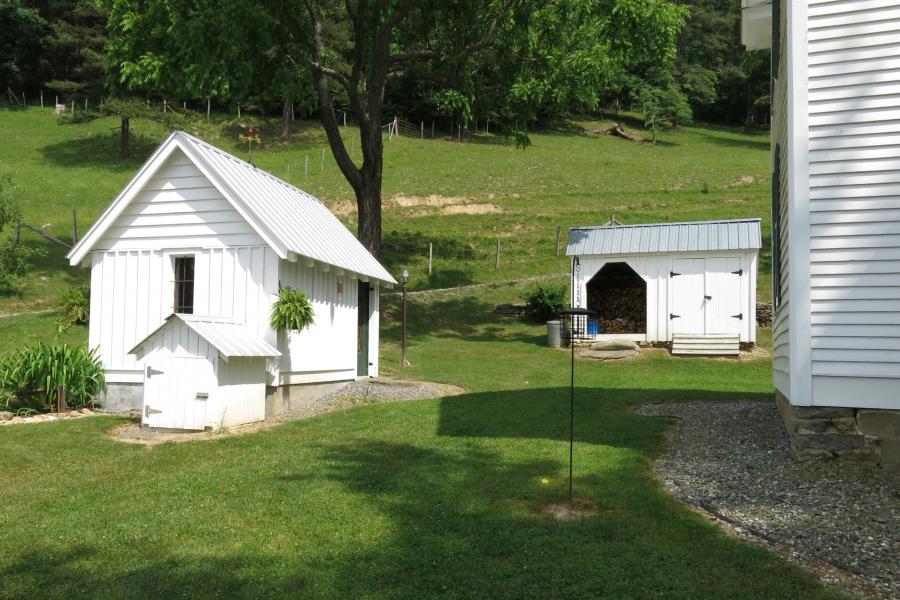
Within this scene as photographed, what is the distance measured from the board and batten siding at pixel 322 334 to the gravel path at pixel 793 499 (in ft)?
22.8

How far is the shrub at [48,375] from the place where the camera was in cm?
1227

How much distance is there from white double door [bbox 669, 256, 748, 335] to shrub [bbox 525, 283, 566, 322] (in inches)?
175

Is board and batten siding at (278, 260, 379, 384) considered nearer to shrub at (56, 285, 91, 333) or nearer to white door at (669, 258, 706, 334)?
shrub at (56, 285, 91, 333)

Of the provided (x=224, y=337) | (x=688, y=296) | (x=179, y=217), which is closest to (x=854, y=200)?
(x=224, y=337)

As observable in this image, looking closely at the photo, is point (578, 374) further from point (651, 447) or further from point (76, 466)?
point (76, 466)

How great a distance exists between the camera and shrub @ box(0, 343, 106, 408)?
12.3 m

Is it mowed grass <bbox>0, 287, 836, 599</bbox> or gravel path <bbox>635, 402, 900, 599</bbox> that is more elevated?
gravel path <bbox>635, 402, 900, 599</bbox>

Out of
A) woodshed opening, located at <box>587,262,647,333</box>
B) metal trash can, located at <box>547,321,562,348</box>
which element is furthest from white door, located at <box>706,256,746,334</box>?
metal trash can, located at <box>547,321,562,348</box>

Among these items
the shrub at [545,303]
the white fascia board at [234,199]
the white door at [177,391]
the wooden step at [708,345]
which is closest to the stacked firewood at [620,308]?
the shrub at [545,303]

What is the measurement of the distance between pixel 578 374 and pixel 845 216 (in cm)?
1083

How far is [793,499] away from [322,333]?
977cm

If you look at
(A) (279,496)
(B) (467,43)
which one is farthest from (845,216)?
(B) (467,43)

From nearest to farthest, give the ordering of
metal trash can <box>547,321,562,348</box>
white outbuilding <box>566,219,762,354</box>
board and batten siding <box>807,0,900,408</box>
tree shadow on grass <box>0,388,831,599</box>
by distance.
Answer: tree shadow on grass <box>0,388,831,599</box>
board and batten siding <box>807,0,900,408</box>
white outbuilding <box>566,219,762,354</box>
metal trash can <box>547,321,562,348</box>

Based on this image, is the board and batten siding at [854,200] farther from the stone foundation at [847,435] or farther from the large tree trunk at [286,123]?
the large tree trunk at [286,123]
